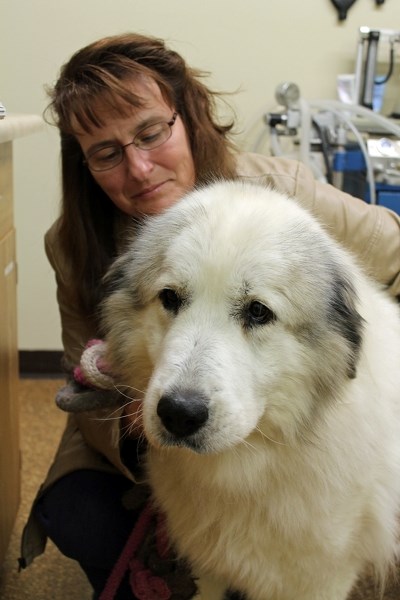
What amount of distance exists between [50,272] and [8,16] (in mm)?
1060

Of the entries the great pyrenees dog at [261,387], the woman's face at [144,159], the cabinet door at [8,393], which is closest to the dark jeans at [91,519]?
the cabinet door at [8,393]

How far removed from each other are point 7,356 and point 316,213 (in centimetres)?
80

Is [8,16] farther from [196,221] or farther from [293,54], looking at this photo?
[196,221]

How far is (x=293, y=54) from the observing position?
274 cm

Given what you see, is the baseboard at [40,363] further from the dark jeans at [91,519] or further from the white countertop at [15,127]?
the white countertop at [15,127]

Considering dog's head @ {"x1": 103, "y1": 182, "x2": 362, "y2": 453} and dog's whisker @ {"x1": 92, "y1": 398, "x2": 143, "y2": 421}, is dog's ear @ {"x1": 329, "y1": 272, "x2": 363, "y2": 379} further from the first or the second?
dog's whisker @ {"x1": 92, "y1": 398, "x2": 143, "y2": 421}

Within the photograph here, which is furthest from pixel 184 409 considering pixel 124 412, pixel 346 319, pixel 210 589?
pixel 210 589

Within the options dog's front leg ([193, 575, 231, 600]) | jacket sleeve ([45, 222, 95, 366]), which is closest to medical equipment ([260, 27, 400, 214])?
jacket sleeve ([45, 222, 95, 366])

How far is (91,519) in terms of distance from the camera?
150 centimetres

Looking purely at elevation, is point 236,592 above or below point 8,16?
below

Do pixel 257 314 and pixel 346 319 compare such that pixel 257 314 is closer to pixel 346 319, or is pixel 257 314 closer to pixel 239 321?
pixel 239 321

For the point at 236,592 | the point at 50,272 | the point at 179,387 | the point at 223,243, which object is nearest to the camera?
the point at 179,387

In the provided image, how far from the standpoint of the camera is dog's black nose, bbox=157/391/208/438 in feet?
2.96

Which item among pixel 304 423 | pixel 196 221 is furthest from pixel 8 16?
pixel 304 423
